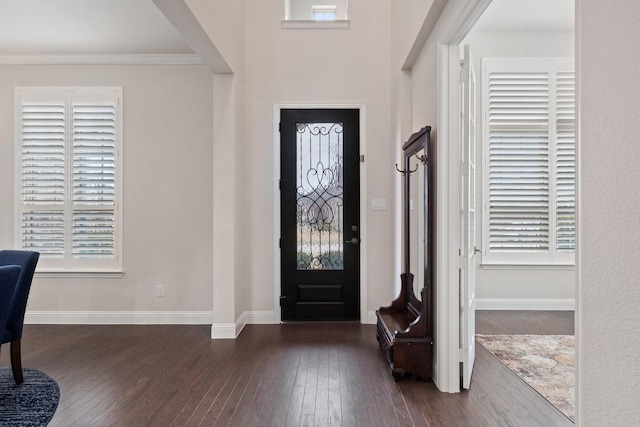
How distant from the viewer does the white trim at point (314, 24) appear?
13.5 feet

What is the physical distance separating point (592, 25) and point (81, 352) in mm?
3923

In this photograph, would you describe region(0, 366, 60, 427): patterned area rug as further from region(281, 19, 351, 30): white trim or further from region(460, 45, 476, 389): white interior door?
region(281, 19, 351, 30): white trim

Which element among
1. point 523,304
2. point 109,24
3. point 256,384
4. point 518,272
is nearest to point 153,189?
point 109,24

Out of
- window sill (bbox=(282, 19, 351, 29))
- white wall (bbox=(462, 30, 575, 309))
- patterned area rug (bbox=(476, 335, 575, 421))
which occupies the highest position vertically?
window sill (bbox=(282, 19, 351, 29))

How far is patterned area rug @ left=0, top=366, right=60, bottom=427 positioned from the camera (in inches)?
85.7

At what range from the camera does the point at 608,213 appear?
1011 millimetres

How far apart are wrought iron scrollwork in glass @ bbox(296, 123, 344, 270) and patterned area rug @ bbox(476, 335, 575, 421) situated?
5.52 feet

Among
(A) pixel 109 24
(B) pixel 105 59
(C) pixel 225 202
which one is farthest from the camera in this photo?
(B) pixel 105 59

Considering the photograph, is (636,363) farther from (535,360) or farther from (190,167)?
(190,167)

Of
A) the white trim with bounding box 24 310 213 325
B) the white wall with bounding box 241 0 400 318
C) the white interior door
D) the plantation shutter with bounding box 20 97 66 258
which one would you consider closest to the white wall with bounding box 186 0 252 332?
the white wall with bounding box 241 0 400 318

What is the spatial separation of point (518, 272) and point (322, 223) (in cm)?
239

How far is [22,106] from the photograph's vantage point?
13.5 ft

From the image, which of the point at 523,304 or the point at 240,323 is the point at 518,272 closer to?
the point at 523,304

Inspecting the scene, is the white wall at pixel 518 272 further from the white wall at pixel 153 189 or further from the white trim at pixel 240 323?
the white wall at pixel 153 189
